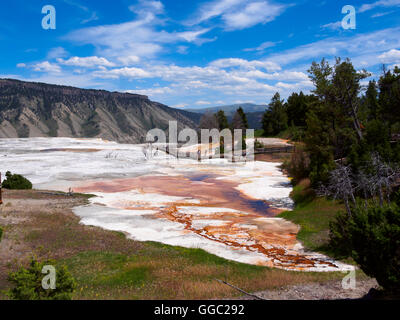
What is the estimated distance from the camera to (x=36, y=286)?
862cm

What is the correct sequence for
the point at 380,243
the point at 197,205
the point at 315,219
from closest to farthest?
the point at 380,243
the point at 315,219
the point at 197,205

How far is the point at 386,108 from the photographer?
35875 mm

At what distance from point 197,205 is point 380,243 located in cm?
2323

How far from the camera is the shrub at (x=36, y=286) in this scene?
26.9 feet

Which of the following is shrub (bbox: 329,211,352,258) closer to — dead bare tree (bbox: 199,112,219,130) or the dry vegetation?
the dry vegetation

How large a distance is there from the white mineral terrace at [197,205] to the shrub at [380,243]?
673 centimetres

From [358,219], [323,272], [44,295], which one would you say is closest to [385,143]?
[323,272]

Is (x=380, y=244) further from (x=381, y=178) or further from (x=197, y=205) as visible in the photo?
(x=197, y=205)

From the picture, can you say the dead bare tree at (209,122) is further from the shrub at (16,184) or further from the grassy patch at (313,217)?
the shrub at (16,184)

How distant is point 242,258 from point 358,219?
893 centimetres

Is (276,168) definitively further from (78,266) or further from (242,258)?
(78,266)

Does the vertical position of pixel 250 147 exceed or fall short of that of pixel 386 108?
it falls short

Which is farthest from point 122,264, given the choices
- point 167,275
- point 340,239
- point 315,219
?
point 315,219

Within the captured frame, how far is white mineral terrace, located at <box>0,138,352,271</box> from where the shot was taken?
63.7ft
